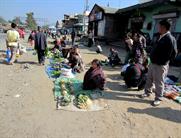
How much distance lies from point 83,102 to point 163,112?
1962mm

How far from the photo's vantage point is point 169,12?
1483 centimetres

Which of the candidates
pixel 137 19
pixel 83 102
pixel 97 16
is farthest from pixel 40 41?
pixel 97 16

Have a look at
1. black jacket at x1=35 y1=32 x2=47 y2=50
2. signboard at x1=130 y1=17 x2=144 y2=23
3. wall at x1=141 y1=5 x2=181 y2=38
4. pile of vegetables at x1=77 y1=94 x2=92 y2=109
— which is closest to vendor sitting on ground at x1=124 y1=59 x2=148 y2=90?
pile of vegetables at x1=77 y1=94 x2=92 y2=109

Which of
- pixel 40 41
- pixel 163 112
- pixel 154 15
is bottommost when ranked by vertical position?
pixel 163 112

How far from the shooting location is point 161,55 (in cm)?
563

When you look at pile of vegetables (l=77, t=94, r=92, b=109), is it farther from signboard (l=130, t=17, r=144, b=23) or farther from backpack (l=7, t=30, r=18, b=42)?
signboard (l=130, t=17, r=144, b=23)

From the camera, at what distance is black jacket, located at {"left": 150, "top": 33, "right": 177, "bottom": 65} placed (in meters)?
5.52

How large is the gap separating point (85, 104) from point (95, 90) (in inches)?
47.8

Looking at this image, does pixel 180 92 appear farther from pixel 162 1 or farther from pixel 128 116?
pixel 162 1

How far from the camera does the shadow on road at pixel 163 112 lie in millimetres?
5195

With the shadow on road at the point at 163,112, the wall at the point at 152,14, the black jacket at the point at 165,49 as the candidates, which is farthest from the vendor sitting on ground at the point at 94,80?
the wall at the point at 152,14

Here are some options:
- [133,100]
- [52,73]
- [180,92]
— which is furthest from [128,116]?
[52,73]

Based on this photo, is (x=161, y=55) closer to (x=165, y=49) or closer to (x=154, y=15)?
(x=165, y=49)

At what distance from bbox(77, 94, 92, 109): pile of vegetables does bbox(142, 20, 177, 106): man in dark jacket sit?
66.6 inches
